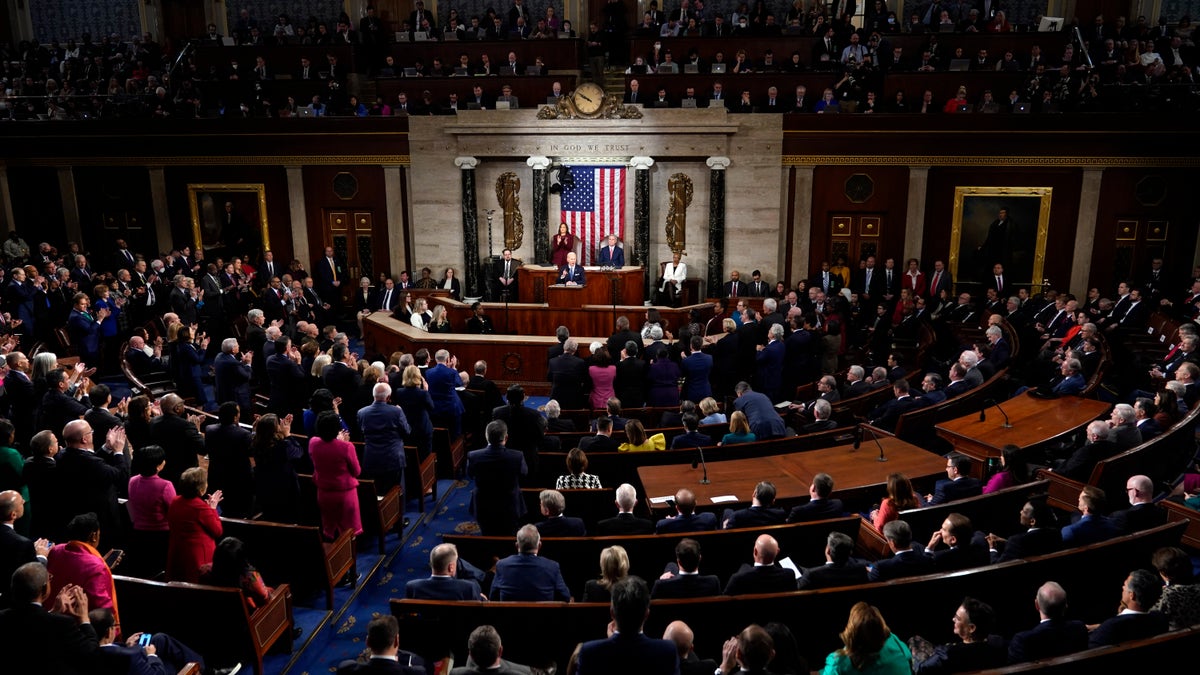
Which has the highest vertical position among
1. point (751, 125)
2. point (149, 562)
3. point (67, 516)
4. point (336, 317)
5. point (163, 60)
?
point (163, 60)

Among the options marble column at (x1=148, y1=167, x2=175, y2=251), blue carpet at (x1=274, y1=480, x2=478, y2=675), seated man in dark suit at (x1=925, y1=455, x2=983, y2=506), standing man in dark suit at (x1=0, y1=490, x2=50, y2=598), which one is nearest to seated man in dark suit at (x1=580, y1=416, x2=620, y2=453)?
blue carpet at (x1=274, y1=480, x2=478, y2=675)

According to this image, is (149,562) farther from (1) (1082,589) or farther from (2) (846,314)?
(2) (846,314)

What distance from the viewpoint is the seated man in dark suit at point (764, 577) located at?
504 centimetres

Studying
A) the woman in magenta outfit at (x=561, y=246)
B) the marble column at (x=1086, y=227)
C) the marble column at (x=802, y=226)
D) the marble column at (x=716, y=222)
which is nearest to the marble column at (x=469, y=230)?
the woman in magenta outfit at (x=561, y=246)

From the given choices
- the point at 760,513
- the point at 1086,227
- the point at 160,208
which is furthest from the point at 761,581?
the point at 160,208

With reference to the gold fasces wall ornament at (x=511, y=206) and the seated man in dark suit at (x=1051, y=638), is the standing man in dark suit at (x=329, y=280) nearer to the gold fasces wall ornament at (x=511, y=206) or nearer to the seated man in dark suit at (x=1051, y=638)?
the gold fasces wall ornament at (x=511, y=206)

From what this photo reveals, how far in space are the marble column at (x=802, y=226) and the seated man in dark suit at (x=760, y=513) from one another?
10.7m

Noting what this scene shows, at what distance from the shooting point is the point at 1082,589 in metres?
5.54

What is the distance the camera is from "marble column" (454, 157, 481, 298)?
54.0 feet

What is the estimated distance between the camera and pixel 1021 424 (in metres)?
8.38

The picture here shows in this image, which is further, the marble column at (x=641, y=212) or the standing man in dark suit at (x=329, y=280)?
the standing man in dark suit at (x=329, y=280)

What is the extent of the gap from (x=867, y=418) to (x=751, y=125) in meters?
7.69

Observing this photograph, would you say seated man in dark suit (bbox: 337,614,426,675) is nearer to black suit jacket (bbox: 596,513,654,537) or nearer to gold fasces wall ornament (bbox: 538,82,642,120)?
black suit jacket (bbox: 596,513,654,537)

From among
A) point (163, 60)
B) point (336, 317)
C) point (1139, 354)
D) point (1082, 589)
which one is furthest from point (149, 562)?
point (163, 60)
